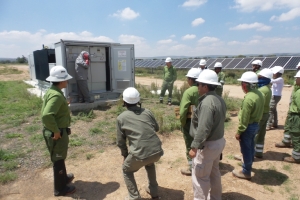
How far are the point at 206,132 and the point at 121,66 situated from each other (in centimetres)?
675

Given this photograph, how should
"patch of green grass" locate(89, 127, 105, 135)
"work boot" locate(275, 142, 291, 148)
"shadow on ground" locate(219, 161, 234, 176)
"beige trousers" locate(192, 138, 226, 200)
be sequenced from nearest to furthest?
"beige trousers" locate(192, 138, 226, 200) → "shadow on ground" locate(219, 161, 234, 176) → "work boot" locate(275, 142, 291, 148) → "patch of green grass" locate(89, 127, 105, 135)

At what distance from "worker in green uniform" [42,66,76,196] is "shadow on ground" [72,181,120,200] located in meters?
0.17

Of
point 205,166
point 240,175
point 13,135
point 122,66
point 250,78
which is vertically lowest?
point 240,175

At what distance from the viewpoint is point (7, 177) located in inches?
153

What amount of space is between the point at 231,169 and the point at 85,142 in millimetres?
3419

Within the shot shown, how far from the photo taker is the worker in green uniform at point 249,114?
344 cm

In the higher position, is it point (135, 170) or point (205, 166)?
point (205, 166)

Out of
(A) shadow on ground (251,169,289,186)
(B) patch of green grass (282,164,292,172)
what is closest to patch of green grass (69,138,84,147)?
(A) shadow on ground (251,169,289,186)

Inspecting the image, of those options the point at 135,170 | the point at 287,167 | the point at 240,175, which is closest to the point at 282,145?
the point at 287,167

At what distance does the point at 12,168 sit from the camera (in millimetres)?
4266

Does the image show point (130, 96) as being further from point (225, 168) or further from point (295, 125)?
point (295, 125)

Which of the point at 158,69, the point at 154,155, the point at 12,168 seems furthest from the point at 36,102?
the point at 158,69

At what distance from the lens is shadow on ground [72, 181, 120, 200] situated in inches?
136

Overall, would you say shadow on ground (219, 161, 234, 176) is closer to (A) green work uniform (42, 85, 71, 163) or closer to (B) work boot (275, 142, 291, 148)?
(B) work boot (275, 142, 291, 148)
